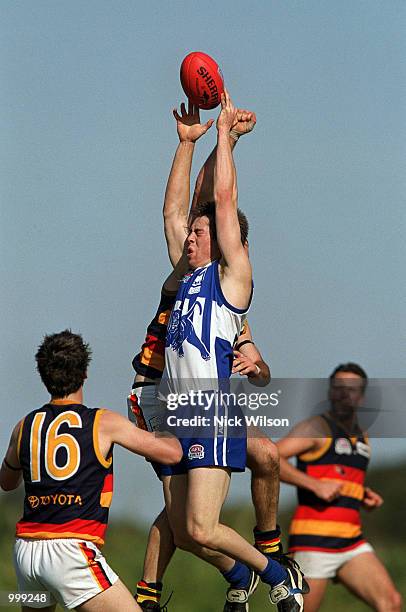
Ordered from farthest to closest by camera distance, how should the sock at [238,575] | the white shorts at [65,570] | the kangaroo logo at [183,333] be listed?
1. the sock at [238,575]
2. the kangaroo logo at [183,333]
3. the white shorts at [65,570]

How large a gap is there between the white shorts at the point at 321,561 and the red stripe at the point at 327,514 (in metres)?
0.26

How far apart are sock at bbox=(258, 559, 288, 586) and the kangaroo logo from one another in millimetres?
1468

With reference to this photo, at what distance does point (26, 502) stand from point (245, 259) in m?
2.16

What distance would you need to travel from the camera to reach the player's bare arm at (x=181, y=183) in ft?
29.0

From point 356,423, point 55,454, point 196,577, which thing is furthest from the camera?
point 196,577

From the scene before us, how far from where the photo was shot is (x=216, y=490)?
7.79 meters

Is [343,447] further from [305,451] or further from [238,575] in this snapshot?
[238,575]

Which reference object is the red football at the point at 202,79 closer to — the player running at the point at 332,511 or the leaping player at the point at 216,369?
the leaping player at the point at 216,369

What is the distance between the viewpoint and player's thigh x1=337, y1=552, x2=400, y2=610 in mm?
9539

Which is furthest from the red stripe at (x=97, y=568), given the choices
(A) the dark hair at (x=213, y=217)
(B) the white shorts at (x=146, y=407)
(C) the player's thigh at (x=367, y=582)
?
(C) the player's thigh at (x=367, y=582)

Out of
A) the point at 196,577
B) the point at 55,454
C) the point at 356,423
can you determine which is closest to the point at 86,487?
the point at 55,454

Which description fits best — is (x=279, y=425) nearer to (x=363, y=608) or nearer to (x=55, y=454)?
(x=55, y=454)

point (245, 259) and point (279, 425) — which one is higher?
point (245, 259)

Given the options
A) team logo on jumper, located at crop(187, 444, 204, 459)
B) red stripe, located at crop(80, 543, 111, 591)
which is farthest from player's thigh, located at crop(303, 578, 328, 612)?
red stripe, located at crop(80, 543, 111, 591)
